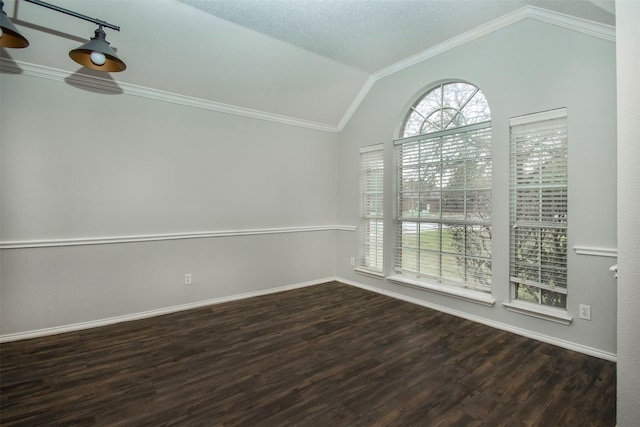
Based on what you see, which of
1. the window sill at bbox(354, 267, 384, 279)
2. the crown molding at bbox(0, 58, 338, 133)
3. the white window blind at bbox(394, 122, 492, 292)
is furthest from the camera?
the window sill at bbox(354, 267, 384, 279)

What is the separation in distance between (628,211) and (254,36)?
11.0ft

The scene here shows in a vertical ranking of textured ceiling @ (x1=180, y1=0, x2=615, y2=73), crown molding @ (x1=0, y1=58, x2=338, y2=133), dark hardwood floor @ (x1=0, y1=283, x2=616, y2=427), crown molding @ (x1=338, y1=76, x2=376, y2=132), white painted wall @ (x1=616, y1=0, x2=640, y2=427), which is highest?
textured ceiling @ (x1=180, y1=0, x2=615, y2=73)

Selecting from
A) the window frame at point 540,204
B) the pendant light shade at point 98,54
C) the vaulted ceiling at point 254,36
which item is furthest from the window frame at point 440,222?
the pendant light shade at point 98,54

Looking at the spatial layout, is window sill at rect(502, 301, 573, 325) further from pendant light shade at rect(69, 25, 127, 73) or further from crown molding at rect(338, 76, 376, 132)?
pendant light shade at rect(69, 25, 127, 73)

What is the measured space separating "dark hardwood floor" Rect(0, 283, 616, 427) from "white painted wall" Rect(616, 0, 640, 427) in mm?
447

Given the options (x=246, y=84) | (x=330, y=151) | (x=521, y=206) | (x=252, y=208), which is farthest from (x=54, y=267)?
(x=521, y=206)

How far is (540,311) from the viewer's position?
279 centimetres

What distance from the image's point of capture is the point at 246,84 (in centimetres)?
374

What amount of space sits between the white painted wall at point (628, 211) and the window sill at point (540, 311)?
4.05 feet

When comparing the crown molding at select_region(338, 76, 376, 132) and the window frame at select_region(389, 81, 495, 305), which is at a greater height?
the crown molding at select_region(338, 76, 376, 132)

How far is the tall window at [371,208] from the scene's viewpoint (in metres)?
4.42

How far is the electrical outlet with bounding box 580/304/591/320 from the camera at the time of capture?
2539 millimetres

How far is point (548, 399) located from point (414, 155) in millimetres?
2790

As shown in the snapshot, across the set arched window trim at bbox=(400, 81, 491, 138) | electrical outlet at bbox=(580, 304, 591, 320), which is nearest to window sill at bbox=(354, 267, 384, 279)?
arched window trim at bbox=(400, 81, 491, 138)
